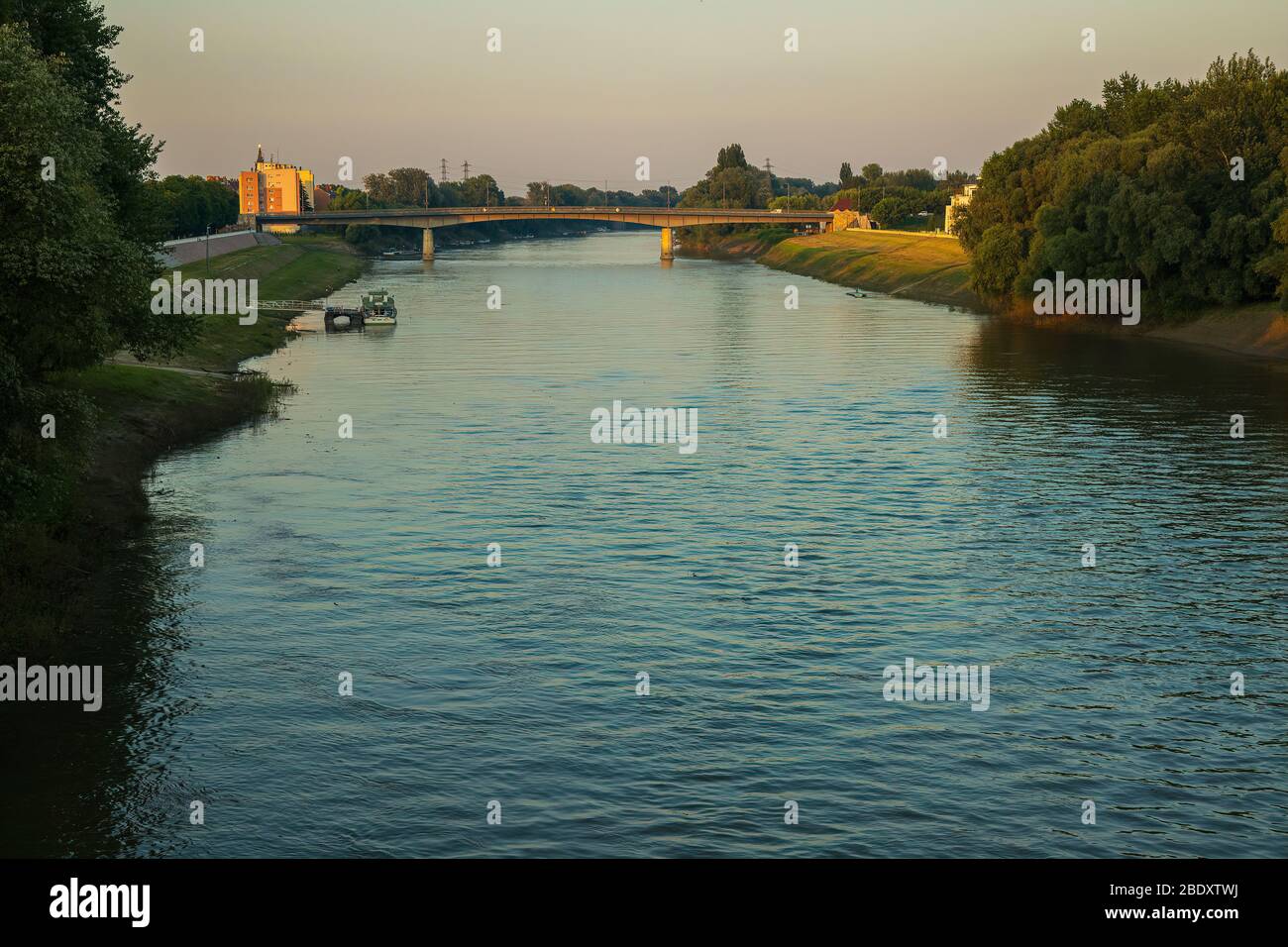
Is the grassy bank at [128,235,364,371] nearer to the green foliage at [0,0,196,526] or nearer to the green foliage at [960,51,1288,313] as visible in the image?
the green foliage at [0,0,196,526]

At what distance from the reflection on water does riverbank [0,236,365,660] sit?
57.8 inches

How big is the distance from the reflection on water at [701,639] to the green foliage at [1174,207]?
2802 centimetres

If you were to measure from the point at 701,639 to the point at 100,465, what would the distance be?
91.2 ft

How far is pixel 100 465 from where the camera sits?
51.7 meters

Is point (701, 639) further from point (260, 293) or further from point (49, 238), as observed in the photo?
point (260, 293)

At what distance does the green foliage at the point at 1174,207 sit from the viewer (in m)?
95.2

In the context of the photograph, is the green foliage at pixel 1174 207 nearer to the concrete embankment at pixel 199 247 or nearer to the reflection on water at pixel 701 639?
the reflection on water at pixel 701 639

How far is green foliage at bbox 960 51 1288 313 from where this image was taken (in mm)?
95250

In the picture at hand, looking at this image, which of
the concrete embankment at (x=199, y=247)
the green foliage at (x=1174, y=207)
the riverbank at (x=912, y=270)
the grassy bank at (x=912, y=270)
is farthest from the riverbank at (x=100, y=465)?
the grassy bank at (x=912, y=270)

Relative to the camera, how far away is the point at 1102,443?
61500 millimetres

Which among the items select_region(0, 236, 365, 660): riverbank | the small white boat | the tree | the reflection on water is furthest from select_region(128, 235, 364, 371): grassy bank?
the tree

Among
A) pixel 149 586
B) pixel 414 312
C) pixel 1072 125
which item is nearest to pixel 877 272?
pixel 1072 125
